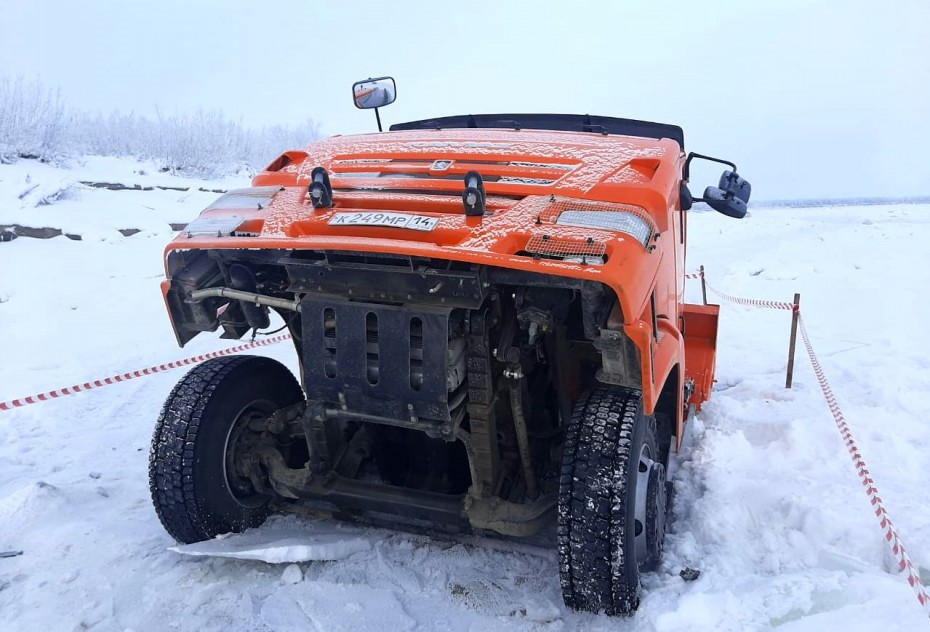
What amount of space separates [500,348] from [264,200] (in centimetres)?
125

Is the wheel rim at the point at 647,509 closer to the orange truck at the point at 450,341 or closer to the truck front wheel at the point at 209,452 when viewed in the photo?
the orange truck at the point at 450,341

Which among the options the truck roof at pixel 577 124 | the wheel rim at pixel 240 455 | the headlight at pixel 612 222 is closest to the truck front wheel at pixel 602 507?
the headlight at pixel 612 222

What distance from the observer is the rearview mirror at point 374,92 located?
4042mm

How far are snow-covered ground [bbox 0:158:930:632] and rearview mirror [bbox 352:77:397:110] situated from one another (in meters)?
2.46

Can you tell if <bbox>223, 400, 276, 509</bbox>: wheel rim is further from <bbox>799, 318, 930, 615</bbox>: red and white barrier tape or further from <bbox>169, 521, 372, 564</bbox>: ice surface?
<bbox>799, 318, 930, 615</bbox>: red and white barrier tape

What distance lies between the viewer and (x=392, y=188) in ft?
9.30

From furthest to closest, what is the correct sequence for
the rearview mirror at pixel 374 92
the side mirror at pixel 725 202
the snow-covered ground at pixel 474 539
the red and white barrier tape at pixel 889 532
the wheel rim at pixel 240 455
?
the rearview mirror at pixel 374 92 → the side mirror at pixel 725 202 → the wheel rim at pixel 240 455 → the snow-covered ground at pixel 474 539 → the red and white barrier tape at pixel 889 532

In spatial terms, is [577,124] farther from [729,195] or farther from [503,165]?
[503,165]

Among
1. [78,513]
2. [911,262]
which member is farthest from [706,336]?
[911,262]

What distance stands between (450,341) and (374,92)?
216 centimetres

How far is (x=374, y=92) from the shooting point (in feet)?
13.4

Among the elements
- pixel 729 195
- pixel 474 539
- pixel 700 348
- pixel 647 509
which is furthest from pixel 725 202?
pixel 474 539

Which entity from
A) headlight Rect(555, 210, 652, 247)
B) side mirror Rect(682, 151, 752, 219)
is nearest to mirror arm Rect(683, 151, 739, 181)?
side mirror Rect(682, 151, 752, 219)

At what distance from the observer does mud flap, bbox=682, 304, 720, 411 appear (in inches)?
185
